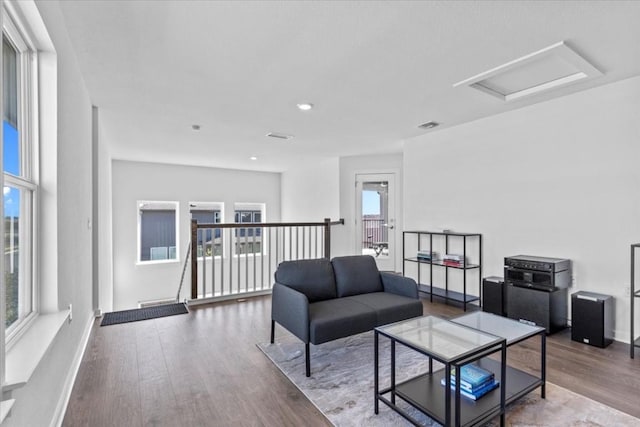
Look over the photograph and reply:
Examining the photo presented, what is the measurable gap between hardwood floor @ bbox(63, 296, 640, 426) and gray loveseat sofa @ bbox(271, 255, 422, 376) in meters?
0.41

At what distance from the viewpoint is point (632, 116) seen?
9.96ft

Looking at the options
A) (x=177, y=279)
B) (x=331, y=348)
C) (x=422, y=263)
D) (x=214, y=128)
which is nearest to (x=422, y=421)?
(x=331, y=348)

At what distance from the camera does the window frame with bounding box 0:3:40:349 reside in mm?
1725

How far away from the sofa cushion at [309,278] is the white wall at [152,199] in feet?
17.0

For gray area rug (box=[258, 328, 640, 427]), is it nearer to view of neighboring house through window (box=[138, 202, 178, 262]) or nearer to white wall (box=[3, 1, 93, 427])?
white wall (box=[3, 1, 93, 427])

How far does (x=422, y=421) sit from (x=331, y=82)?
270cm

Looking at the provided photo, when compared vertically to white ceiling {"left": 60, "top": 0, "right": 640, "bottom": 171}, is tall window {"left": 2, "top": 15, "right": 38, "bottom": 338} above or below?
below

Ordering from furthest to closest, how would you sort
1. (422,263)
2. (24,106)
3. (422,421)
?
(422,263) → (422,421) → (24,106)

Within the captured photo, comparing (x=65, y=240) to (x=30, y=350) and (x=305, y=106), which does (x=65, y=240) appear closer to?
(x=30, y=350)

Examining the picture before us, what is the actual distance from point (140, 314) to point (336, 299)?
252 cm

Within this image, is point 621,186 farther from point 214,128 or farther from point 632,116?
point 214,128

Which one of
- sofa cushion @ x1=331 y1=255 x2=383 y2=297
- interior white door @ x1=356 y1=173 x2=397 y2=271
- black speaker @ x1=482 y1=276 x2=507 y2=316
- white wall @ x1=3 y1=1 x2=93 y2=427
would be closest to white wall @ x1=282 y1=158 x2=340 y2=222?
interior white door @ x1=356 y1=173 x2=397 y2=271

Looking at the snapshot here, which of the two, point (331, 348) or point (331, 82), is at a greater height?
point (331, 82)

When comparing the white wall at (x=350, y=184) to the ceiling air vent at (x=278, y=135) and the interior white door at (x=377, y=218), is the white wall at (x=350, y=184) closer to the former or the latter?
the interior white door at (x=377, y=218)
